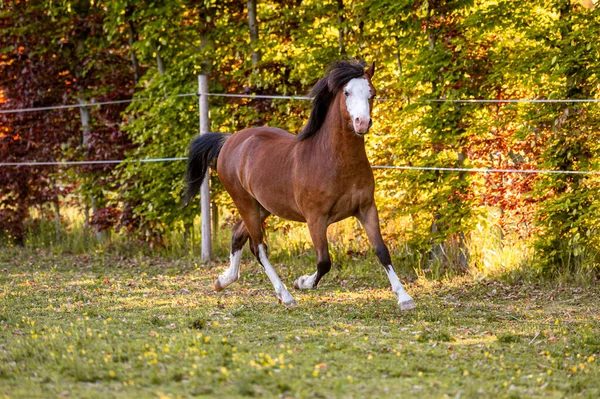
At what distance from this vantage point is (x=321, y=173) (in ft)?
22.2

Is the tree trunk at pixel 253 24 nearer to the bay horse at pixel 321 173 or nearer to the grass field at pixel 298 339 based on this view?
the bay horse at pixel 321 173

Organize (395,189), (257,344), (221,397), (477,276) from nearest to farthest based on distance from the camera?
(221,397)
(257,344)
(477,276)
(395,189)

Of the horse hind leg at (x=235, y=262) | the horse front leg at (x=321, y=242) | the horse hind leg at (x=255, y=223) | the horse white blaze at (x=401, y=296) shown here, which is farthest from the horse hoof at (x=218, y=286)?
Answer: the horse white blaze at (x=401, y=296)

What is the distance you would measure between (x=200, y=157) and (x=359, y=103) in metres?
2.79

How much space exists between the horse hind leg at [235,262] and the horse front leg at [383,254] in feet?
5.54

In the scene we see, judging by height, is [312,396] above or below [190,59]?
below

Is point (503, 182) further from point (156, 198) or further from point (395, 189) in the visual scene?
point (156, 198)

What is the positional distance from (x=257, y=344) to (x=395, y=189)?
4.25 m

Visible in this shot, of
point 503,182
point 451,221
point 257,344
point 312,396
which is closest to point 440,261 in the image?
point 451,221

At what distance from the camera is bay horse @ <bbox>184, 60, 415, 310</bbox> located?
6.58 metres

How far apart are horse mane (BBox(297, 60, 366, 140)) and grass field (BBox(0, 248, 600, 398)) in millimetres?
1576

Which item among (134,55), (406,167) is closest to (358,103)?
(406,167)

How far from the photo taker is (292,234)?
Result: 10.3 meters

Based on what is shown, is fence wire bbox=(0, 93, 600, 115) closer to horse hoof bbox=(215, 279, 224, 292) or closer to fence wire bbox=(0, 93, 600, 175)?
fence wire bbox=(0, 93, 600, 175)
